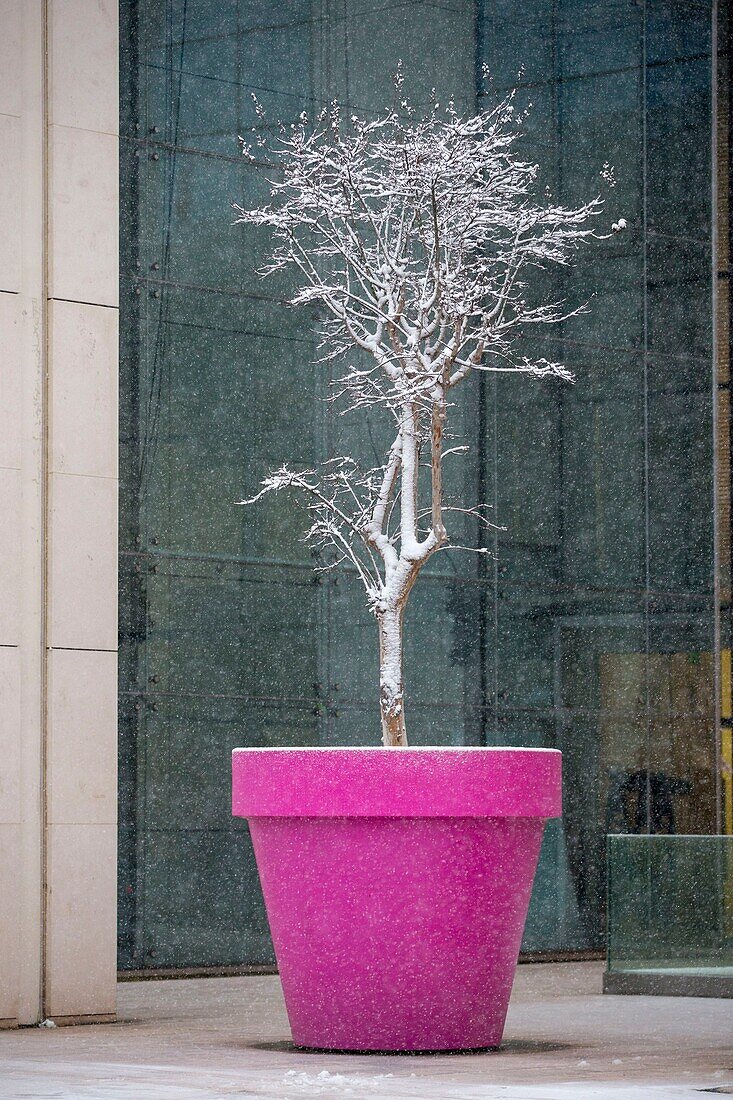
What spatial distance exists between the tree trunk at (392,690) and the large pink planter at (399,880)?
560mm

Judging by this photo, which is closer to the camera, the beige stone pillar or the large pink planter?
the large pink planter

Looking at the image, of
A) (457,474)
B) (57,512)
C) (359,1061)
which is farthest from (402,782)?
(457,474)

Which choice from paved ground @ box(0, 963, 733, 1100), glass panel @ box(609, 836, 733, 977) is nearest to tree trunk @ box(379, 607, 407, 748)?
paved ground @ box(0, 963, 733, 1100)

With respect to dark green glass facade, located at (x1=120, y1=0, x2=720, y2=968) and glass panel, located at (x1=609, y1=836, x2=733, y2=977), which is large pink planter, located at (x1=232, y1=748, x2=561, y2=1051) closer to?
glass panel, located at (x1=609, y1=836, x2=733, y2=977)

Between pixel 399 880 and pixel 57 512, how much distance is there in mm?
2560

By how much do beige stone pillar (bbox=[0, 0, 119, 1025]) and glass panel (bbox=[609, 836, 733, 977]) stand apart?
139 inches

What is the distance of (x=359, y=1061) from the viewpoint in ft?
21.2

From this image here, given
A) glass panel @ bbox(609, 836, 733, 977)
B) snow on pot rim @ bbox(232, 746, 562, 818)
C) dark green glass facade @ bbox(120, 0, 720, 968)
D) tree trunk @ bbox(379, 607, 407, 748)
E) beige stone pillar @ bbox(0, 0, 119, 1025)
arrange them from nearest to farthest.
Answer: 1. snow on pot rim @ bbox(232, 746, 562, 818)
2. tree trunk @ bbox(379, 607, 407, 748)
3. beige stone pillar @ bbox(0, 0, 119, 1025)
4. glass panel @ bbox(609, 836, 733, 977)
5. dark green glass facade @ bbox(120, 0, 720, 968)

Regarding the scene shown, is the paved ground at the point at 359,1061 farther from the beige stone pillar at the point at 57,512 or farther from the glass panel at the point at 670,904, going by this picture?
the glass panel at the point at 670,904

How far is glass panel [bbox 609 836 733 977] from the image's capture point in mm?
10555

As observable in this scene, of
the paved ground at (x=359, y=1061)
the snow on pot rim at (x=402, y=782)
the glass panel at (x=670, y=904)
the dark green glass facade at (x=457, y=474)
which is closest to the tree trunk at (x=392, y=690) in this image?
the snow on pot rim at (x=402, y=782)

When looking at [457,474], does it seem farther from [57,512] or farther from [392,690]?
[392,690]

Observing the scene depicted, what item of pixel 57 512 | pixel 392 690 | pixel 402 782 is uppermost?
pixel 57 512

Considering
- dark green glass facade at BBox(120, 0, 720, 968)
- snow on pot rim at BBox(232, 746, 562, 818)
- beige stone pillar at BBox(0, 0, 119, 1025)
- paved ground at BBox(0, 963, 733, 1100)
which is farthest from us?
dark green glass facade at BBox(120, 0, 720, 968)
